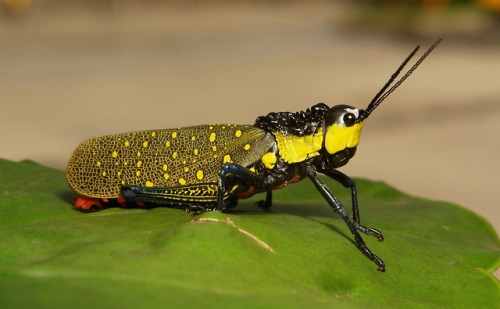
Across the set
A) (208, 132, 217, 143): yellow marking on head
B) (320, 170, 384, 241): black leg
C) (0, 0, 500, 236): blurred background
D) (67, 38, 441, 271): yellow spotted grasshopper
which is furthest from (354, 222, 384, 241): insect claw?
(0, 0, 500, 236): blurred background

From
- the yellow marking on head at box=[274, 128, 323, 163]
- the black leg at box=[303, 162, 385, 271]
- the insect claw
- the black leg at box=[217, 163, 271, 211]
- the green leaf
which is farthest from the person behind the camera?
the yellow marking on head at box=[274, 128, 323, 163]

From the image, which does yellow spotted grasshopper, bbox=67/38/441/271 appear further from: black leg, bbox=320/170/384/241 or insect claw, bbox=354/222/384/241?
insect claw, bbox=354/222/384/241

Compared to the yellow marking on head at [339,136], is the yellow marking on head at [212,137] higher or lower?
lower

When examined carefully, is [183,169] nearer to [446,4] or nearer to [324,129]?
[324,129]

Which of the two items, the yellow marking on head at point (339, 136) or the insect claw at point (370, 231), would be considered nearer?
the insect claw at point (370, 231)

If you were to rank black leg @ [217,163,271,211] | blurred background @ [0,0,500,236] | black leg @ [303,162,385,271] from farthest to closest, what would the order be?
blurred background @ [0,0,500,236] < black leg @ [217,163,271,211] < black leg @ [303,162,385,271]

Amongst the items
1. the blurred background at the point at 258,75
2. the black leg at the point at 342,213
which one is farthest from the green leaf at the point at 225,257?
the blurred background at the point at 258,75

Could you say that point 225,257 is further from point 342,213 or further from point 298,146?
point 298,146

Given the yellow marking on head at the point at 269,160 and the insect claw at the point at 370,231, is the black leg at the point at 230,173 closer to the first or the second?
the yellow marking on head at the point at 269,160
